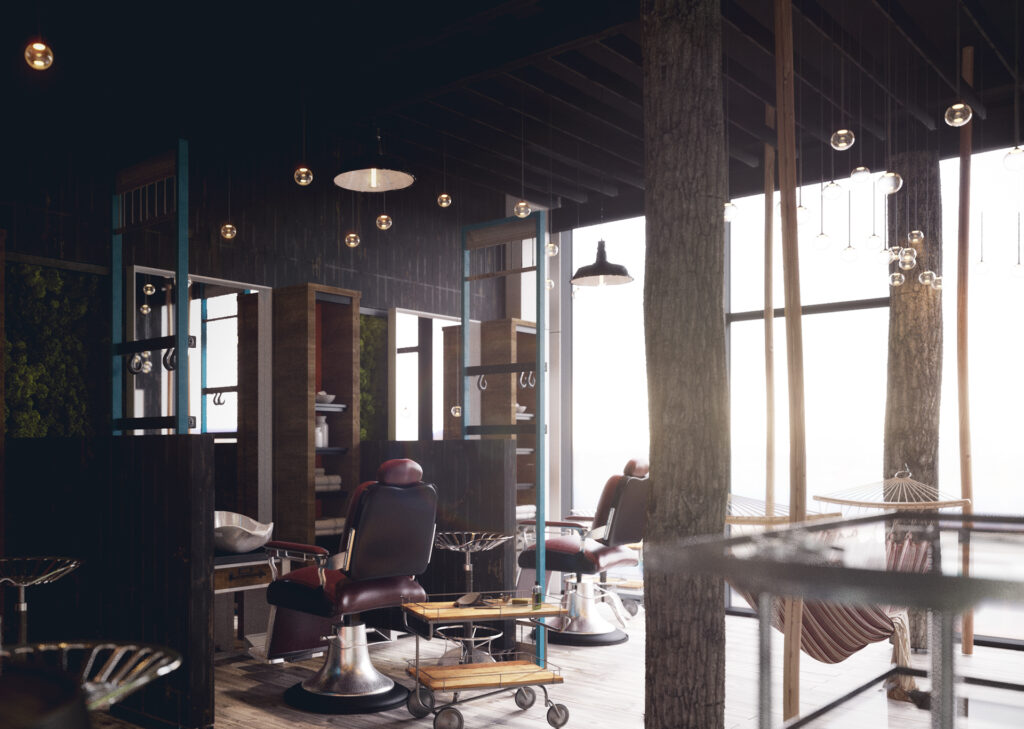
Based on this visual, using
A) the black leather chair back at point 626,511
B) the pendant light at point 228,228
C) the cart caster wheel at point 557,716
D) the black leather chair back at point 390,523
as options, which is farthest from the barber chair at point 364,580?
the pendant light at point 228,228

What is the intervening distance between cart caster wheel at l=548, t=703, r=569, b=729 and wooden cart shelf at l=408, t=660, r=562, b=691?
0.12 m

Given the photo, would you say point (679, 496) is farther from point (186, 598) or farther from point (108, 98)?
point (108, 98)

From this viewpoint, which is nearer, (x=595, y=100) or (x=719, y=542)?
(x=719, y=542)

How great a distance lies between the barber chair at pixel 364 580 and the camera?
4.25m

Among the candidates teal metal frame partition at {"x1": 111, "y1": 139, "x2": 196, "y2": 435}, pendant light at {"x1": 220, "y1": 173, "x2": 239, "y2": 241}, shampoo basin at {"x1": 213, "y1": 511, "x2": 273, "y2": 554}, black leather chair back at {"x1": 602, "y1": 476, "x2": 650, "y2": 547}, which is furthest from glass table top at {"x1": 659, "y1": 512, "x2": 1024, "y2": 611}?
pendant light at {"x1": 220, "y1": 173, "x2": 239, "y2": 241}

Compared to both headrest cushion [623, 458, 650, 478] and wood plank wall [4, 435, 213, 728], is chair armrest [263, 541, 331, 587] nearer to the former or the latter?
wood plank wall [4, 435, 213, 728]

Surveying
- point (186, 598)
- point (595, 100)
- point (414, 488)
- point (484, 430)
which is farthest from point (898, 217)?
point (186, 598)

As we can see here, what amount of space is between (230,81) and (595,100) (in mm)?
2291

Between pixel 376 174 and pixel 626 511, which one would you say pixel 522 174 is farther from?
pixel 626 511

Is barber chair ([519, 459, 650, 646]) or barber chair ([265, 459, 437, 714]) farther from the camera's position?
barber chair ([519, 459, 650, 646])

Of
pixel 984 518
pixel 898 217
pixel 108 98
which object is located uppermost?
pixel 108 98

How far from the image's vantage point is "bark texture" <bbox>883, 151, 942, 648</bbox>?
5.48m

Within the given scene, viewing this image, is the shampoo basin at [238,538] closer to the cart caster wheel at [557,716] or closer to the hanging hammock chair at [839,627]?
the cart caster wheel at [557,716]

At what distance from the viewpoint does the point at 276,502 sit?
5582mm
